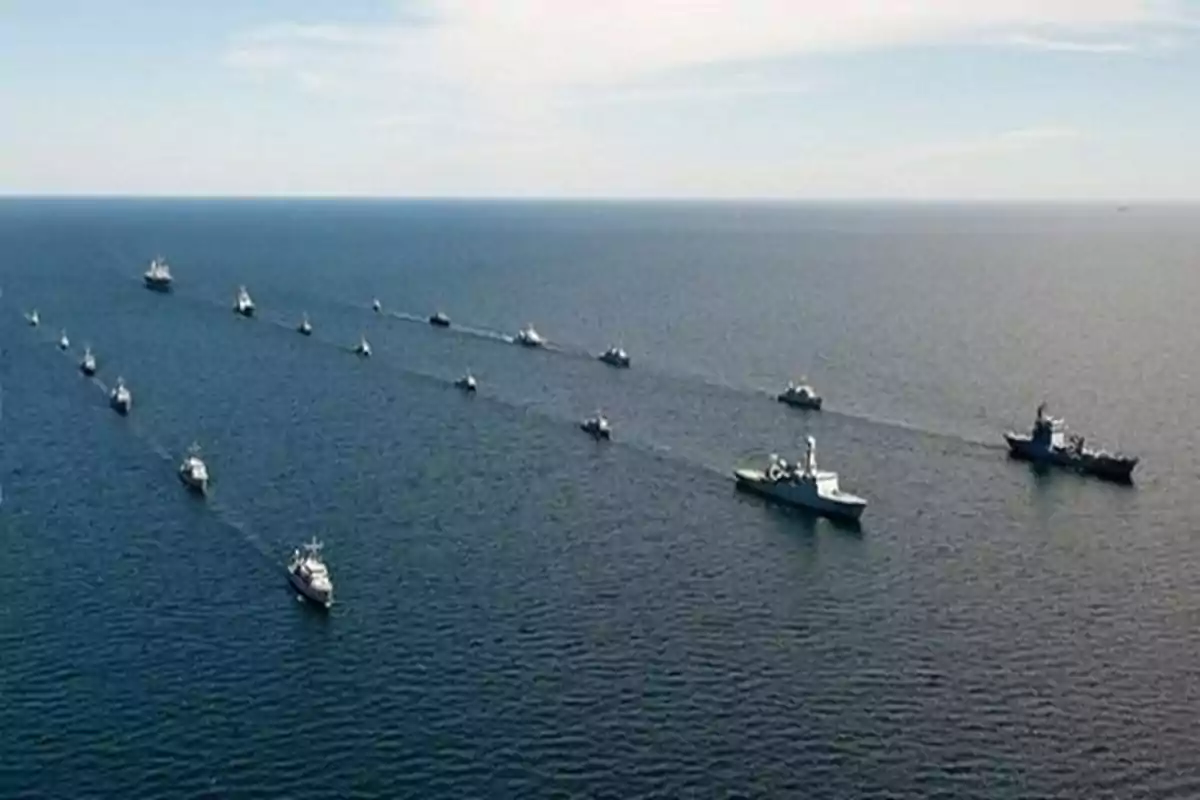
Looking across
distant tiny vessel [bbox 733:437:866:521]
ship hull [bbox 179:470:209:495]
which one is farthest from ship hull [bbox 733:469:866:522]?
ship hull [bbox 179:470:209:495]

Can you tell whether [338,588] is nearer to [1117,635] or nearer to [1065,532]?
[1117,635]

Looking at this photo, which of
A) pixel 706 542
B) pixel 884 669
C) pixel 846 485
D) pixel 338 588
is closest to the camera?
pixel 884 669

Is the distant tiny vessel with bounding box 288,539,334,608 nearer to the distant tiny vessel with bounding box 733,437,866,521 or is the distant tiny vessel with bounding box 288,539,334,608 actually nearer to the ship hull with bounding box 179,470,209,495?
the ship hull with bounding box 179,470,209,495

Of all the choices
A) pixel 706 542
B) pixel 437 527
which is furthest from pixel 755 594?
pixel 437 527

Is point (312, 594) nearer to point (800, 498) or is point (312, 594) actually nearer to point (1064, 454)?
point (800, 498)

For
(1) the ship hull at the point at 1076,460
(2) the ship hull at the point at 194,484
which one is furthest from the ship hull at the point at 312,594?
(1) the ship hull at the point at 1076,460

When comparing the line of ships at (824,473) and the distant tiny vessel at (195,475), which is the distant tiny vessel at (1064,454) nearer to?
the line of ships at (824,473)
